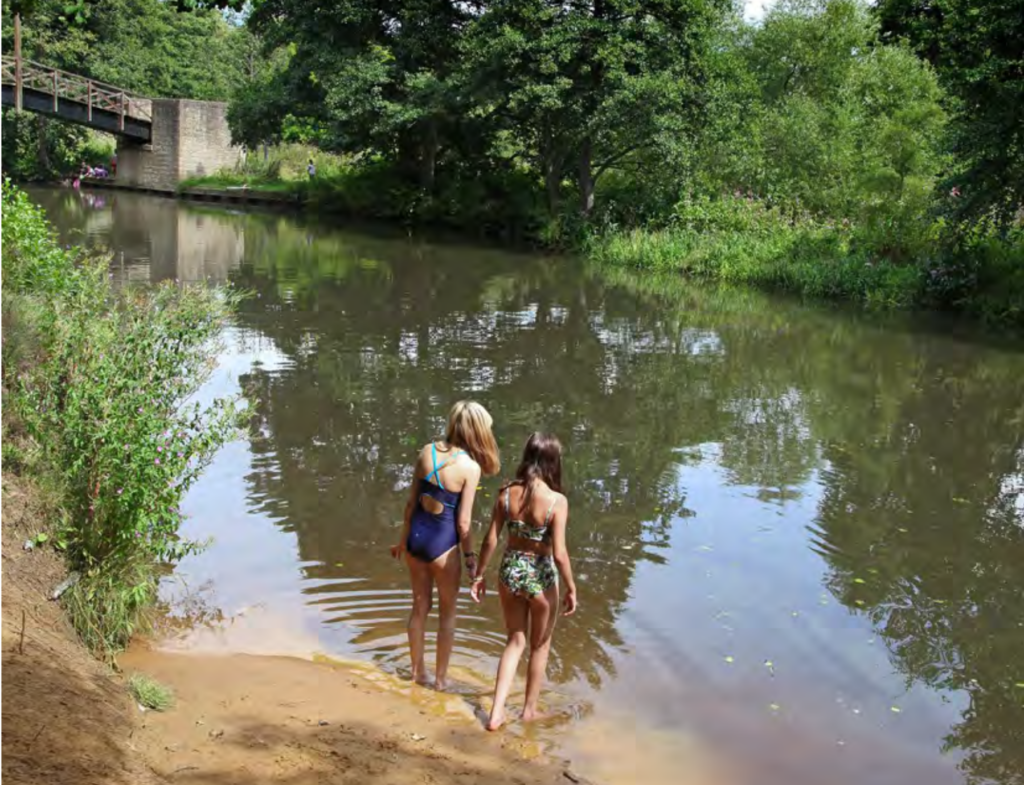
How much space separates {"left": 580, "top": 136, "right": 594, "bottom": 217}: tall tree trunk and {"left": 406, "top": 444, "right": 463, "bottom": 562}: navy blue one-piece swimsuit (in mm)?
27441

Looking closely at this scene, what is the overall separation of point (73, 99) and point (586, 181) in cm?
2407

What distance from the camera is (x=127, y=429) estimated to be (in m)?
6.05

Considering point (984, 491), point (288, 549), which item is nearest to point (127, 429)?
point (288, 549)

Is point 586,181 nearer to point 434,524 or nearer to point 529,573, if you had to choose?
point 434,524

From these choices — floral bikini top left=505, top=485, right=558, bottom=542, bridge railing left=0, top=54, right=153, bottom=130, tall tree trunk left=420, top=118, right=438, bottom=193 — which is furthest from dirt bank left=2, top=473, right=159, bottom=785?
bridge railing left=0, top=54, right=153, bottom=130

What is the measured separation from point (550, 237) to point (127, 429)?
1062 inches

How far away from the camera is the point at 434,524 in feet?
18.3

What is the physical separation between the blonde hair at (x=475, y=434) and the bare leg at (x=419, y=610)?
26.2 inches

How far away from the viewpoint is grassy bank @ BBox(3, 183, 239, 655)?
5953 mm

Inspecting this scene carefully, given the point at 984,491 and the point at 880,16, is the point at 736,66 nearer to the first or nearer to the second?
the point at 880,16

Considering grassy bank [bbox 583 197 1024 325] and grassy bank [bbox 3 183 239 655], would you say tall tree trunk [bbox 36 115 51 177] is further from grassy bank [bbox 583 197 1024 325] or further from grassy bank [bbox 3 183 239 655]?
grassy bank [bbox 3 183 239 655]

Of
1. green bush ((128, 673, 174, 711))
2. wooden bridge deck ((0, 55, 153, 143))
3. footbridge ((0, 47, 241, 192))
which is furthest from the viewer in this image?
footbridge ((0, 47, 241, 192))

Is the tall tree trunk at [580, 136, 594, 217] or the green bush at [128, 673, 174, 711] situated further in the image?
the tall tree trunk at [580, 136, 594, 217]

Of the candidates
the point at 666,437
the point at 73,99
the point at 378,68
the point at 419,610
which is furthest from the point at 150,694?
the point at 73,99
